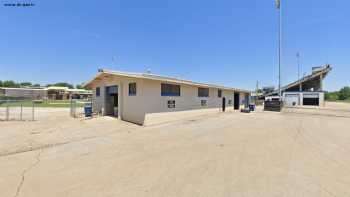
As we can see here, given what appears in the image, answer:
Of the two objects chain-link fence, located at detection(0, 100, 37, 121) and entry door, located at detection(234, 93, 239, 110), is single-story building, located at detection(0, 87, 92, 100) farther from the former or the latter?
entry door, located at detection(234, 93, 239, 110)

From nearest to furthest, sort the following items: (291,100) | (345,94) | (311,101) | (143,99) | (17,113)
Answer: (143,99) < (17,113) < (311,101) < (291,100) < (345,94)

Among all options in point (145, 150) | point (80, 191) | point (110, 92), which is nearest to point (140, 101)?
point (110, 92)

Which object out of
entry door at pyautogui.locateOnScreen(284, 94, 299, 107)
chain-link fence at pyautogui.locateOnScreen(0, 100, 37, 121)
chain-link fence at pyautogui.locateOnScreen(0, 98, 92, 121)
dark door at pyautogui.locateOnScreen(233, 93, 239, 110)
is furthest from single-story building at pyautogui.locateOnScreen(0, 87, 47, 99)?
entry door at pyautogui.locateOnScreen(284, 94, 299, 107)

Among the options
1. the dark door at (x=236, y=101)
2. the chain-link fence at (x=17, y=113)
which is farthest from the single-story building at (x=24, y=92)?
the dark door at (x=236, y=101)

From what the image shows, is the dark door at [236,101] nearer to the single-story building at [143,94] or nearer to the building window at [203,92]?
the single-story building at [143,94]

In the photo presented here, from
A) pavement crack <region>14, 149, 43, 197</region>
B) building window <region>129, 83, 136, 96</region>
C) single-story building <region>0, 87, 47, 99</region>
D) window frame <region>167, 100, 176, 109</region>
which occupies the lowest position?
pavement crack <region>14, 149, 43, 197</region>

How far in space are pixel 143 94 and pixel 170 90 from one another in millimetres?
2502

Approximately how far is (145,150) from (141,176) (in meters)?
2.02

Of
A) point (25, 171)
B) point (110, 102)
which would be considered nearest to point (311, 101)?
point (110, 102)

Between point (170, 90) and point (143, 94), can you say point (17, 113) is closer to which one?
point (143, 94)

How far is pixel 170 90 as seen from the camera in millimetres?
13500

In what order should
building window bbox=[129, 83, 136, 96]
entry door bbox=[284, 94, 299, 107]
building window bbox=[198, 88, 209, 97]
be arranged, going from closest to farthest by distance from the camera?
building window bbox=[129, 83, 136, 96] → building window bbox=[198, 88, 209, 97] → entry door bbox=[284, 94, 299, 107]

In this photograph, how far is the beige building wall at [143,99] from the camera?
11945 millimetres

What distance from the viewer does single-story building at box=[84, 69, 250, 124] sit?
11984mm
